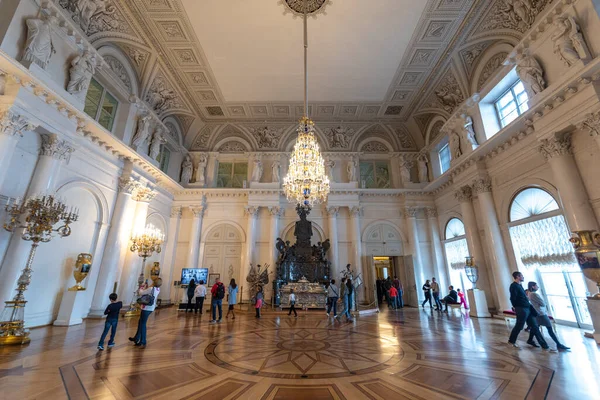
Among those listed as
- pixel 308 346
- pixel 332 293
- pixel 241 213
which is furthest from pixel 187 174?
pixel 308 346

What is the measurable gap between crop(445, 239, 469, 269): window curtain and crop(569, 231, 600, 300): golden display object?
5.34 m

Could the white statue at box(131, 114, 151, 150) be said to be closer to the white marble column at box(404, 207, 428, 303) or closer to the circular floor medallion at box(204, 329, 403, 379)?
the circular floor medallion at box(204, 329, 403, 379)

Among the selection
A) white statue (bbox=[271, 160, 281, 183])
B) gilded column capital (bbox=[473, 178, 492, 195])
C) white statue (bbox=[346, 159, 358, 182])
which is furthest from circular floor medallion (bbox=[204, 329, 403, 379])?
white statue (bbox=[346, 159, 358, 182])

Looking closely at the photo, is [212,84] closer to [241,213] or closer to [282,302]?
[241,213]

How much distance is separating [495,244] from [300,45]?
9.08 meters

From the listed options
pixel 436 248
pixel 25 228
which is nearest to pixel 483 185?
pixel 436 248

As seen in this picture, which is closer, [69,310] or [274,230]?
[69,310]

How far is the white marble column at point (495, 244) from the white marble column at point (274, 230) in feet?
26.4

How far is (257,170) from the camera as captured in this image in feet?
41.8

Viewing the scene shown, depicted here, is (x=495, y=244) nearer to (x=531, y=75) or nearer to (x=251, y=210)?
(x=531, y=75)

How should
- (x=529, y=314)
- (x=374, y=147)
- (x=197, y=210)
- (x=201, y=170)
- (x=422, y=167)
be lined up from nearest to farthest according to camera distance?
1. (x=529, y=314)
2. (x=197, y=210)
3. (x=422, y=167)
4. (x=201, y=170)
5. (x=374, y=147)

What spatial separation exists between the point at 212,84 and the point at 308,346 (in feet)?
33.9

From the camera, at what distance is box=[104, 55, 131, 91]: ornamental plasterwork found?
27.1 feet

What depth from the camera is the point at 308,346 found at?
174 inches
